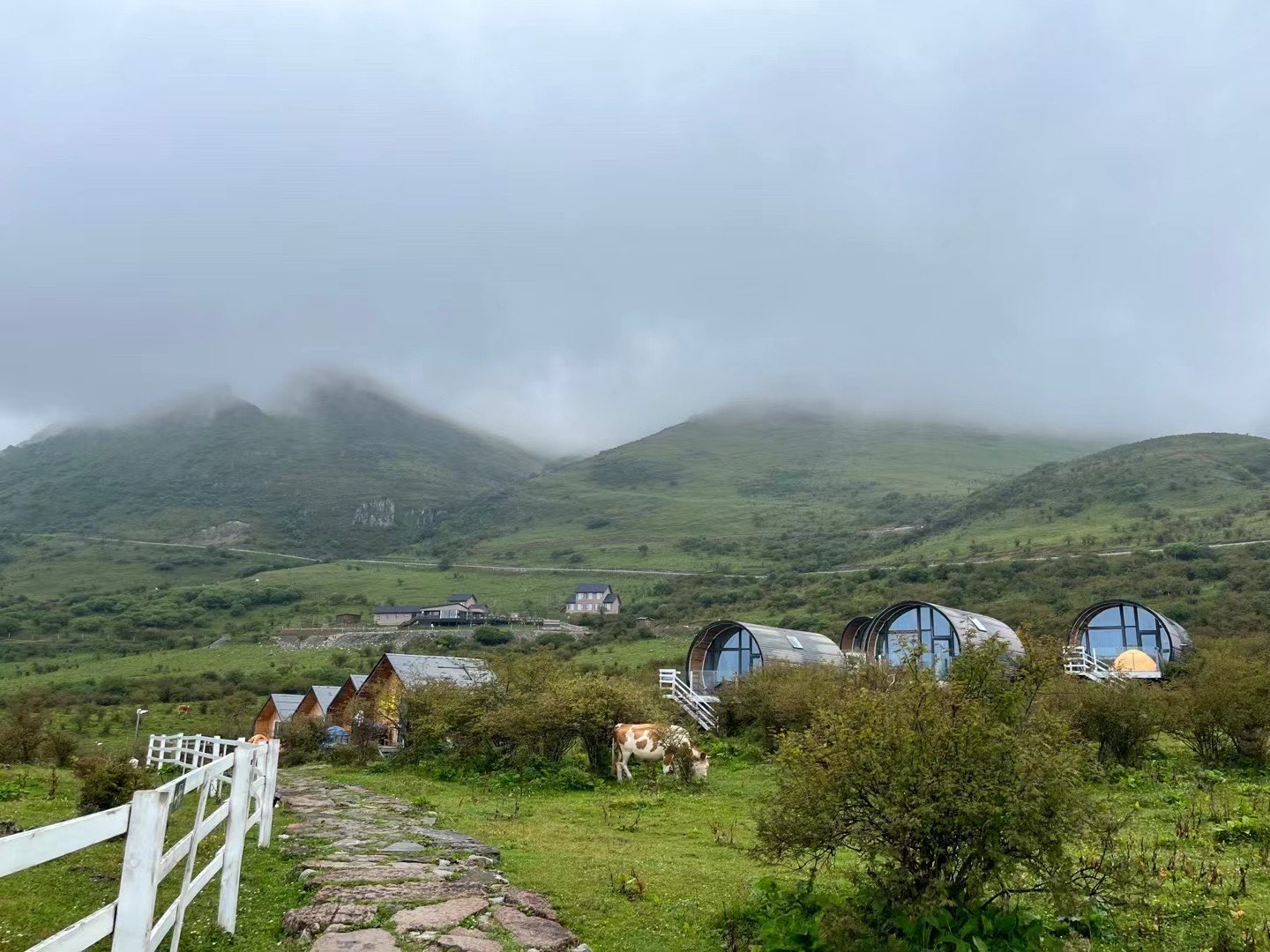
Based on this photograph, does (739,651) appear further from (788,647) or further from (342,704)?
(342,704)

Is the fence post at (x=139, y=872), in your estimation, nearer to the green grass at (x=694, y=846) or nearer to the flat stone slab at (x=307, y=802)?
the green grass at (x=694, y=846)

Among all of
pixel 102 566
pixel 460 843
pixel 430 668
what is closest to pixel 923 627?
pixel 430 668

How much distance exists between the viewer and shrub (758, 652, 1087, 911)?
767 centimetres

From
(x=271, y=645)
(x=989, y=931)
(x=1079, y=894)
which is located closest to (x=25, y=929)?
(x=989, y=931)

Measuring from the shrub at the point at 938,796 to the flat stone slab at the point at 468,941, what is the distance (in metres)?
2.72

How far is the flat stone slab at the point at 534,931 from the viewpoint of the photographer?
848 cm

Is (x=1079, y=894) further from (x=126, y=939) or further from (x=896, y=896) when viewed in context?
(x=126, y=939)

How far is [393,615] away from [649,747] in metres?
93.5

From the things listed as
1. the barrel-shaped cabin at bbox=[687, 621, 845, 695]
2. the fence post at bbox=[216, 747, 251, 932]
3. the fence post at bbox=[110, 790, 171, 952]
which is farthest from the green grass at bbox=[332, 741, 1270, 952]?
the barrel-shaped cabin at bbox=[687, 621, 845, 695]

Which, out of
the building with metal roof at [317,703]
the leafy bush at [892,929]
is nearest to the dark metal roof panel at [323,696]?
the building with metal roof at [317,703]

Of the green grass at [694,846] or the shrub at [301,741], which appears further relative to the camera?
the shrub at [301,741]

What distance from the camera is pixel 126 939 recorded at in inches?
209

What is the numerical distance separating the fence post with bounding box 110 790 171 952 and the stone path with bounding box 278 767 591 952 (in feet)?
9.94

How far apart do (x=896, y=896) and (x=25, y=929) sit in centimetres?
764
